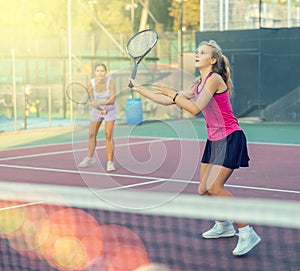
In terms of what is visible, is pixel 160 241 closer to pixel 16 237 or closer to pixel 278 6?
pixel 16 237

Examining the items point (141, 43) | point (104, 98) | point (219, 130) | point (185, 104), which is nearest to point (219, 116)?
point (219, 130)

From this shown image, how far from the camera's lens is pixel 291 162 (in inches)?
446

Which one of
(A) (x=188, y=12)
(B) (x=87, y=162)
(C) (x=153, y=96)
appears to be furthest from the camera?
(A) (x=188, y=12)

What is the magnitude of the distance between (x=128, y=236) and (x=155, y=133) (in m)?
11.0

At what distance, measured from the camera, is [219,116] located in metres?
5.59

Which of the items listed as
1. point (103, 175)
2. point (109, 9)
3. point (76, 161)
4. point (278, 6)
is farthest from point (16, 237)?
point (109, 9)

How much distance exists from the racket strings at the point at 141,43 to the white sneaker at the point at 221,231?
5.22 feet

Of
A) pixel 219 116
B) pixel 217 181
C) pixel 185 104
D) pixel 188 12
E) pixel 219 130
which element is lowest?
pixel 217 181

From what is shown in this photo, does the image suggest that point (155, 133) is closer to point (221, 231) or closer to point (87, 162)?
point (87, 162)

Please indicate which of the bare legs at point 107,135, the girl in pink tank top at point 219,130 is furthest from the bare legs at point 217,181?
the bare legs at point 107,135

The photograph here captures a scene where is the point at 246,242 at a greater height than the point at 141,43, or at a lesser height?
lesser

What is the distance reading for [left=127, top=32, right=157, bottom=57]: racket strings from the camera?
223 inches

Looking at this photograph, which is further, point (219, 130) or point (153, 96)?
point (219, 130)

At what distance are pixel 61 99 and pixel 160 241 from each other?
50.4 feet
